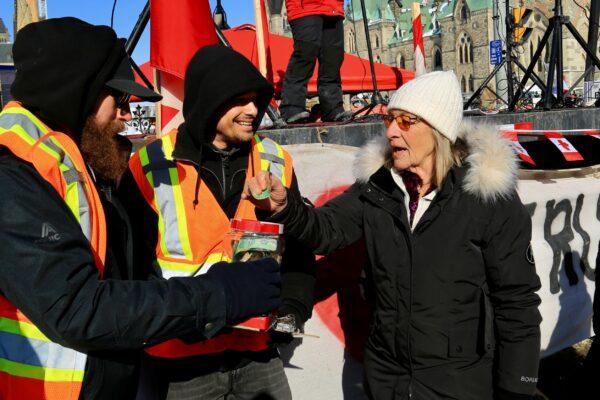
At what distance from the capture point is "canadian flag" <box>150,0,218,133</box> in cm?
416

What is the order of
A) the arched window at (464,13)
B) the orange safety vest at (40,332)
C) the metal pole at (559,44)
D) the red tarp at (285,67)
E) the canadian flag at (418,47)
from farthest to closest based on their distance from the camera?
the arched window at (464,13) → the red tarp at (285,67) → the canadian flag at (418,47) → the metal pole at (559,44) → the orange safety vest at (40,332)

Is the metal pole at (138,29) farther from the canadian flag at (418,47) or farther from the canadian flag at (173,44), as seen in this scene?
the canadian flag at (418,47)

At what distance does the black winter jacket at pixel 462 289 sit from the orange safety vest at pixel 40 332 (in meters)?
0.78

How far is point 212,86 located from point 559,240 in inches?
107

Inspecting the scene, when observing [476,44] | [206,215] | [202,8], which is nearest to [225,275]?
[206,215]

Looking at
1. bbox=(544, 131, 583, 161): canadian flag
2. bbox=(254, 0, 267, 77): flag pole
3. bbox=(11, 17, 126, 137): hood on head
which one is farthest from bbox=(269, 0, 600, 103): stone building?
bbox=(11, 17, 126, 137): hood on head

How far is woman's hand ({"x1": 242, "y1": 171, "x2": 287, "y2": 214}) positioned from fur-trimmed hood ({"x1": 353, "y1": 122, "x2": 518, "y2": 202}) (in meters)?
0.54

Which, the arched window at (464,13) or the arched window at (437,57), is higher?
the arched window at (464,13)

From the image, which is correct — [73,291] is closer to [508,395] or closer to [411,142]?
[411,142]

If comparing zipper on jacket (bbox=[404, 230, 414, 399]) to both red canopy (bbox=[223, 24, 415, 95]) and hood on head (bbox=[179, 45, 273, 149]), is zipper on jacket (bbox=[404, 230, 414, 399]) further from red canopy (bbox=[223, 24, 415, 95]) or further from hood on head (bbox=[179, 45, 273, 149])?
red canopy (bbox=[223, 24, 415, 95])

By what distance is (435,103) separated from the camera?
7.68 ft

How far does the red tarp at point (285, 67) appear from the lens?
8938 mm

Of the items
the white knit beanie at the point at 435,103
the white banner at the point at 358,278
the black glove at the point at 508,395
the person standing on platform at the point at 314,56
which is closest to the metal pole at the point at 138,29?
the person standing on platform at the point at 314,56

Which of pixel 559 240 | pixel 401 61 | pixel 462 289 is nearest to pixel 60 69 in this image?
pixel 462 289
